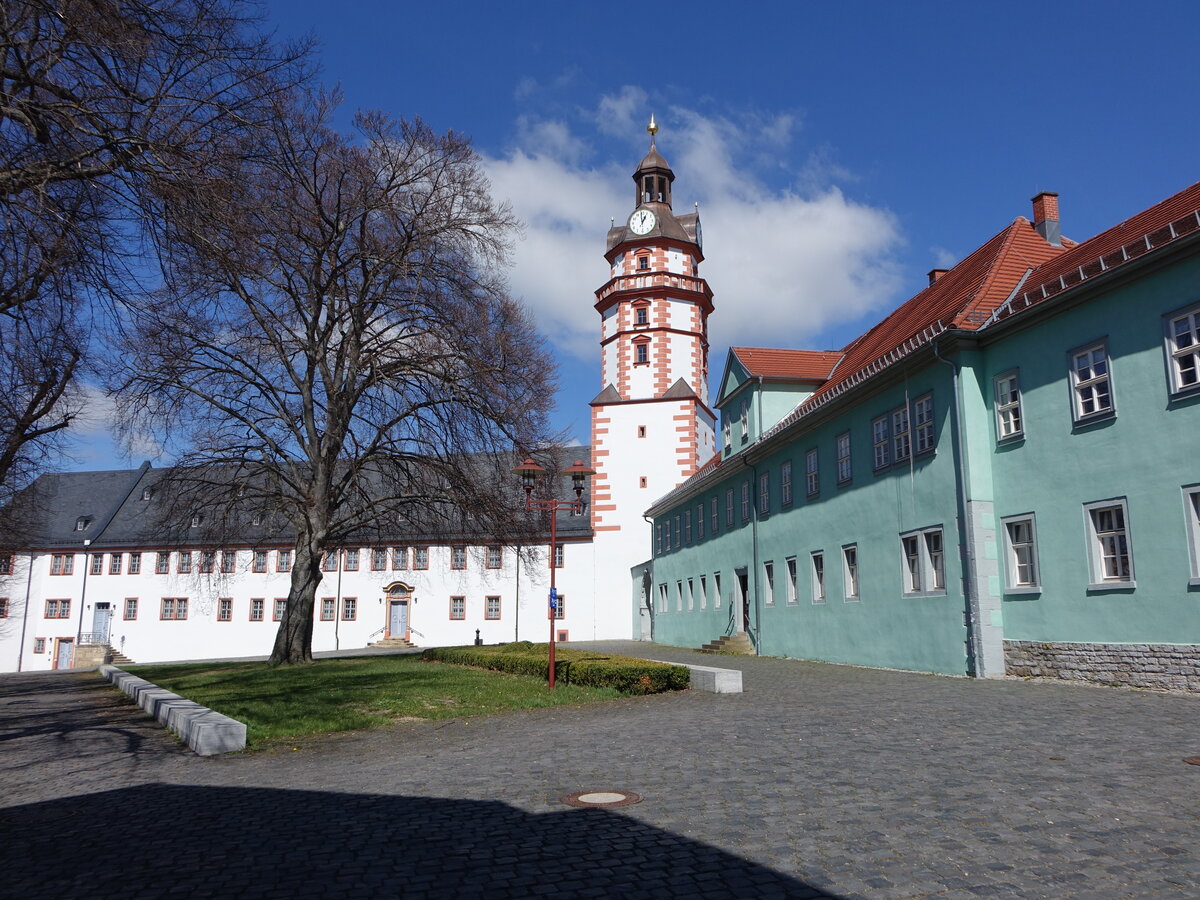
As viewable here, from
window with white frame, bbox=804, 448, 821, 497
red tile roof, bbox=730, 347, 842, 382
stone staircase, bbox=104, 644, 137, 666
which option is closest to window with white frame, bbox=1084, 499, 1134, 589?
window with white frame, bbox=804, 448, 821, 497

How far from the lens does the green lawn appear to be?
43.8 feet

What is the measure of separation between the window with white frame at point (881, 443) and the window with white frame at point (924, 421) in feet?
4.37

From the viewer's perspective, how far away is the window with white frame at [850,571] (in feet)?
76.8

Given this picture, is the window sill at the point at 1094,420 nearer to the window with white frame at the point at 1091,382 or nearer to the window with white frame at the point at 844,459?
the window with white frame at the point at 1091,382

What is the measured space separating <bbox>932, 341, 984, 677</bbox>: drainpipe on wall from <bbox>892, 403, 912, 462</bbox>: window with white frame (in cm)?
208

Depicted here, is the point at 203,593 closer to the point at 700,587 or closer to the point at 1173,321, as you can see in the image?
the point at 700,587

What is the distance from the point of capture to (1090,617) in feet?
51.2

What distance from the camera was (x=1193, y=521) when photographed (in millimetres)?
13906

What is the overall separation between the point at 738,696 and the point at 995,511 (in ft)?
21.4

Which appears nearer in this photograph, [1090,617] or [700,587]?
[1090,617]

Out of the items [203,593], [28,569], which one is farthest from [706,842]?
[28,569]

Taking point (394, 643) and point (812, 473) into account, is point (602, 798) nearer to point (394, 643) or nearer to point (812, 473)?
point (812, 473)

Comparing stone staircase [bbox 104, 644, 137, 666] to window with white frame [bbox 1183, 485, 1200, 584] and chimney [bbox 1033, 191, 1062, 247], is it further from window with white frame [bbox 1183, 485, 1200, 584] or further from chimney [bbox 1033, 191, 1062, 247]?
window with white frame [bbox 1183, 485, 1200, 584]

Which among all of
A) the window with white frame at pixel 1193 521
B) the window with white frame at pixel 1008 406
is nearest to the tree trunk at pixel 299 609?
the window with white frame at pixel 1008 406
